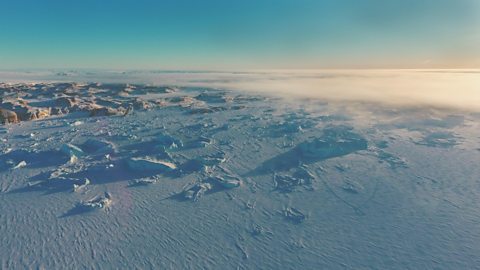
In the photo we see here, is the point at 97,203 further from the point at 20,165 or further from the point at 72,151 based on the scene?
the point at 20,165

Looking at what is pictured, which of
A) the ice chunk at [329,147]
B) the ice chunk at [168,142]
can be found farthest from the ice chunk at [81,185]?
the ice chunk at [329,147]

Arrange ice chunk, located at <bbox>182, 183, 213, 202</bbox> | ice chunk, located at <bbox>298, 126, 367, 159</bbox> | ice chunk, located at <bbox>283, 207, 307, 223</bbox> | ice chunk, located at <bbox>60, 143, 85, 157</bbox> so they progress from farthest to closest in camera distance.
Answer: ice chunk, located at <bbox>298, 126, 367, 159</bbox> → ice chunk, located at <bbox>60, 143, 85, 157</bbox> → ice chunk, located at <bbox>182, 183, 213, 202</bbox> → ice chunk, located at <bbox>283, 207, 307, 223</bbox>

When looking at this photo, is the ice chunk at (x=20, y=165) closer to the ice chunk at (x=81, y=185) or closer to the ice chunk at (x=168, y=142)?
the ice chunk at (x=81, y=185)

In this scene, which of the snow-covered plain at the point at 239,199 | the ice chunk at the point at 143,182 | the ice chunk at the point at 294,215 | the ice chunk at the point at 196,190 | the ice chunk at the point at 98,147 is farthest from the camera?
the ice chunk at the point at 98,147

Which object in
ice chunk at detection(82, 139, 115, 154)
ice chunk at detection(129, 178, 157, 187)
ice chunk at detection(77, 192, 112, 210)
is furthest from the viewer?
ice chunk at detection(82, 139, 115, 154)

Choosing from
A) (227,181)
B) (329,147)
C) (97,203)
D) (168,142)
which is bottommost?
(97,203)

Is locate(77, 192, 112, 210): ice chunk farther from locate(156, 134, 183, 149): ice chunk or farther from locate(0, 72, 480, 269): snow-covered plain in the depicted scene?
locate(156, 134, 183, 149): ice chunk

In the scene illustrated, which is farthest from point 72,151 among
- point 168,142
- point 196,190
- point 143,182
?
point 196,190

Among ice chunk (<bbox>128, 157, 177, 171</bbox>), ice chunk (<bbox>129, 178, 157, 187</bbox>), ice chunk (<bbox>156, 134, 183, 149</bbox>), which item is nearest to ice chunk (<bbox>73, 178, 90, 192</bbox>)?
ice chunk (<bbox>129, 178, 157, 187</bbox>)

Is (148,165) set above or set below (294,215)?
above

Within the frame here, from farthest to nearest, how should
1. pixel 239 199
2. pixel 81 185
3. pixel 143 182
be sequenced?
pixel 143 182
pixel 81 185
pixel 239 199
